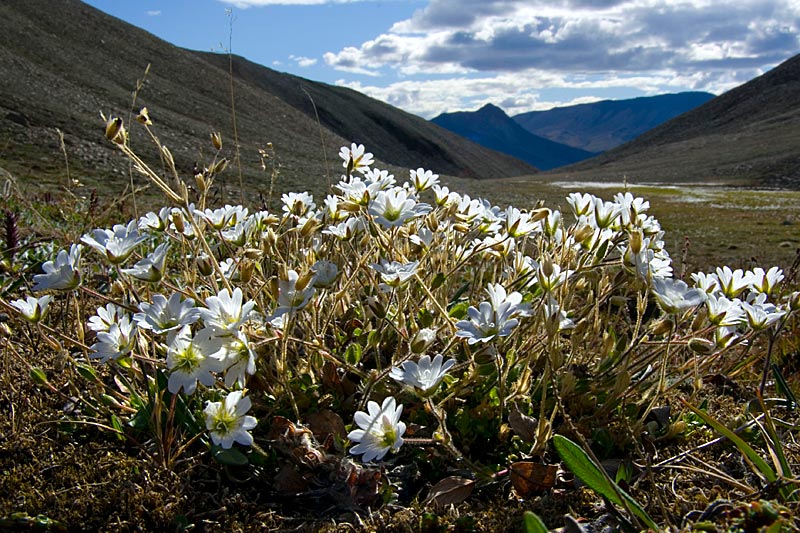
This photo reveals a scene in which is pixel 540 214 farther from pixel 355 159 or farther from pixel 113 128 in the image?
pixel 113 128

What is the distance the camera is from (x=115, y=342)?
1.63 m

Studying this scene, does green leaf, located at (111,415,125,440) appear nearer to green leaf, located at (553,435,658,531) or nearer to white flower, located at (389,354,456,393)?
white flower, located at (389,354,456,393)

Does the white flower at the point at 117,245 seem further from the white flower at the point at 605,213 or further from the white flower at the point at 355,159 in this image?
the white flower at the point at 605,213

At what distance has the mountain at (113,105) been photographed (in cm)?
1297

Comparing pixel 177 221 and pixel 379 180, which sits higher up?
pixel 379 180

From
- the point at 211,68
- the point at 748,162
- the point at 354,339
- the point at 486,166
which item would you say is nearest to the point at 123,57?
the point at 211,68

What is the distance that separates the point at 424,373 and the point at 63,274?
3.49ft

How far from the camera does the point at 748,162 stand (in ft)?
171

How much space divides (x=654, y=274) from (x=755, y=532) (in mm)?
763

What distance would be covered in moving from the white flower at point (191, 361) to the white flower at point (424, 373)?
457mm

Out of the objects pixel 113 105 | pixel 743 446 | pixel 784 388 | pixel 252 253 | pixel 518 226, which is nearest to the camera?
pixel 743 446

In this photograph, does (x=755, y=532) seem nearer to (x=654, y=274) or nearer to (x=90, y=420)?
(x=654, y=274)

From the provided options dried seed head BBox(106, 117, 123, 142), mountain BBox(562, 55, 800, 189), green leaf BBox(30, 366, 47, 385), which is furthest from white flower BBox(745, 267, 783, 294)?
mountain BBox(562, 55, 800, 189)

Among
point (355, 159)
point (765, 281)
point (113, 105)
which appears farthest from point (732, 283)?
point (113, 105)
